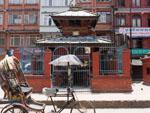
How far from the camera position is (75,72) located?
23234mm

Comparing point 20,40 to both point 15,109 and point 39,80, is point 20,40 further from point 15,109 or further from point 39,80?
point 15,109

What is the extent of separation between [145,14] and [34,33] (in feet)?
55.8

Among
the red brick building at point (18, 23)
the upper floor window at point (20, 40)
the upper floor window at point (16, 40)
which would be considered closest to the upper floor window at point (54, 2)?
the red brick building at point (18, 23)

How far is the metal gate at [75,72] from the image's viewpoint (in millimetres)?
23047

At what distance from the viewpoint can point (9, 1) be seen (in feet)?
190

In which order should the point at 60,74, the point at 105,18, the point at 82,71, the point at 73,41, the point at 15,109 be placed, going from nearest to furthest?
the point at 15,109 < the point at 82,71 < the point at 60,74 < the point at 73,41 < the point at 105,18

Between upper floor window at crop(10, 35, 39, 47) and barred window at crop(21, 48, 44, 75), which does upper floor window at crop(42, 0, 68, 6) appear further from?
barred window at crop(21, 48, 44, 75)

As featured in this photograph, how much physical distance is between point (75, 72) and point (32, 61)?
2.79 m

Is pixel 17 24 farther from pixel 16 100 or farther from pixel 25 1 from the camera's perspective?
pixel 16 100

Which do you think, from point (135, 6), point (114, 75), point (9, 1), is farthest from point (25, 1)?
point (114, 75)

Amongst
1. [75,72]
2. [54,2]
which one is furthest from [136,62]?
[75,72]

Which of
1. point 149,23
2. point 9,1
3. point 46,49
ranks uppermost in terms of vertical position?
A: point 9,1

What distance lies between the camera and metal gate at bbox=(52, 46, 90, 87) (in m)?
23.0

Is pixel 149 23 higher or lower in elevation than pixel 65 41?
higher
